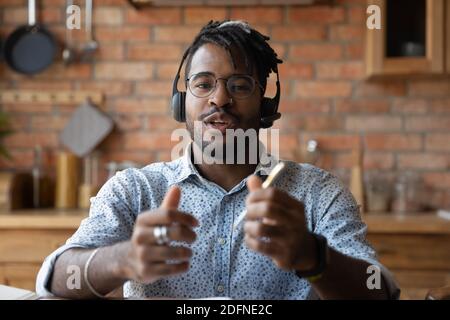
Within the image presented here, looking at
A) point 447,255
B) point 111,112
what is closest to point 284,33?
point 111,112

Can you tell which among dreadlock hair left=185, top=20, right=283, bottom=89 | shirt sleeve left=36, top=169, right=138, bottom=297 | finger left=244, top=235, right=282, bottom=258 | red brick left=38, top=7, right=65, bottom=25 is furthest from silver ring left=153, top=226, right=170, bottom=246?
red brick left=38, top=7, right=65, bottom=25

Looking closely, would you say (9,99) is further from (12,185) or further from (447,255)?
(447,255)

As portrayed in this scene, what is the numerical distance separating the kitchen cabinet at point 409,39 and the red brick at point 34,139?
4.88 ft

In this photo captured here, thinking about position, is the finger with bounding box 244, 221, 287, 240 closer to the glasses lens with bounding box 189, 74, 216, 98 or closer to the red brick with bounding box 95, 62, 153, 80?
the glasses lens with bounding box 189, 74, 216, 98

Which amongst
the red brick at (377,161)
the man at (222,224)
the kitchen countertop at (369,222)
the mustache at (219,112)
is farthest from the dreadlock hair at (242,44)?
the red brick at (377,161)

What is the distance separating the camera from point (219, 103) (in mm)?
1209

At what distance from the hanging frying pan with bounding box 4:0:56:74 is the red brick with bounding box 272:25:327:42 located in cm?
105

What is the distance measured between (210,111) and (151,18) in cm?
149

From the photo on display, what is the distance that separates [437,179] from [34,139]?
189cm

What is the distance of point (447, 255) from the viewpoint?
209 centimetres

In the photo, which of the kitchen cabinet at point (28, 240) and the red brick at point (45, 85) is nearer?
the kitchen cabinet at point (28, 240)

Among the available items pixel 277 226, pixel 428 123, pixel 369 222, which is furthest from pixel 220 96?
pixel 428 123

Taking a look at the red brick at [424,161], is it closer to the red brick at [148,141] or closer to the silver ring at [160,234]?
the red brick at [148,141]

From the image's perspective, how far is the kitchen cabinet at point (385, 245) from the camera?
82.0 inches
